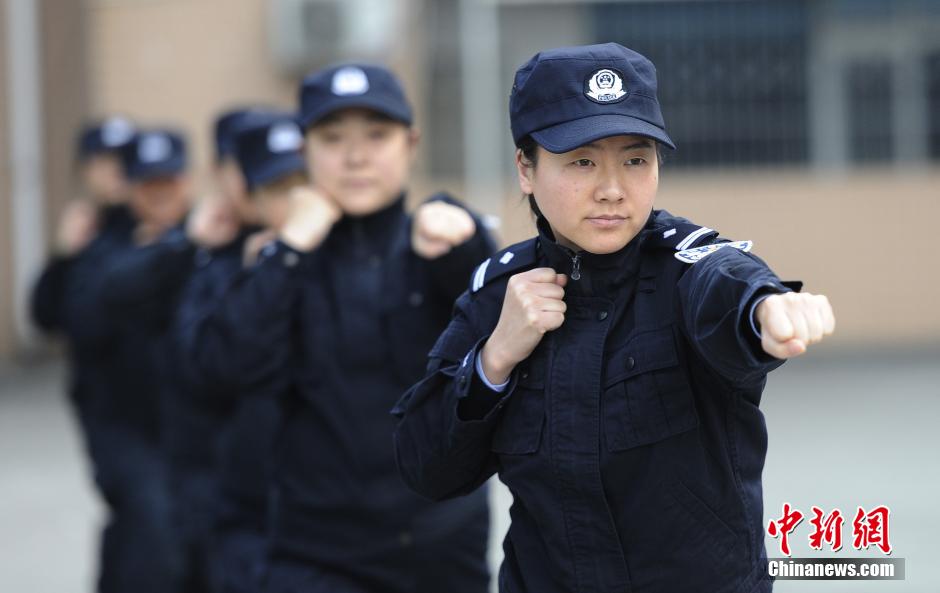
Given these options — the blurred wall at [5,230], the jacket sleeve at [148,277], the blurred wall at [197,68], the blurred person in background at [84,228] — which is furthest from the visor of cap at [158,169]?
the blurred wall at [5,230]

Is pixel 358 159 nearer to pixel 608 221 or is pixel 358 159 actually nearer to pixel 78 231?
pixel 608 221

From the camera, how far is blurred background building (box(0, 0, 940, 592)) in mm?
12531

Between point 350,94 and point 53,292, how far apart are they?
3466 millimetres

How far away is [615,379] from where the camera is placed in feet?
8.26

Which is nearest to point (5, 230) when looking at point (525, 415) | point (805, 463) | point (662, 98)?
point (662, 98)

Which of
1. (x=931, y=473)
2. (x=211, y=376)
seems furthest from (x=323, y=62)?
(x=211, y=376)

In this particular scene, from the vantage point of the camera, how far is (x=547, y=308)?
8.46ft

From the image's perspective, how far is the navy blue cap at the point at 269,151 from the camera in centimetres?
475

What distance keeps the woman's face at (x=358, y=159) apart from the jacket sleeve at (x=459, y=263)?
21cm

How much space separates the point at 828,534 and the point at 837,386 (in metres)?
7.83

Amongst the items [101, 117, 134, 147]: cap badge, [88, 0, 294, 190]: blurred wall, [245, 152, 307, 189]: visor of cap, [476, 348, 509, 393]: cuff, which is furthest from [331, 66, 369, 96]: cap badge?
[88, 0, 294, 190]: blurred wall

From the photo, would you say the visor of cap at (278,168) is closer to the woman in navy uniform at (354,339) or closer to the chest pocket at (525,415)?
the woman in navy uniform at (354,339)

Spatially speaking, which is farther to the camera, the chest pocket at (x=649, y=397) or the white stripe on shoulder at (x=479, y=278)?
the white stripe on shoulder at (x=479, y=278)

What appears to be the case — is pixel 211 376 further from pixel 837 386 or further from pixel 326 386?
pixel 837 386
